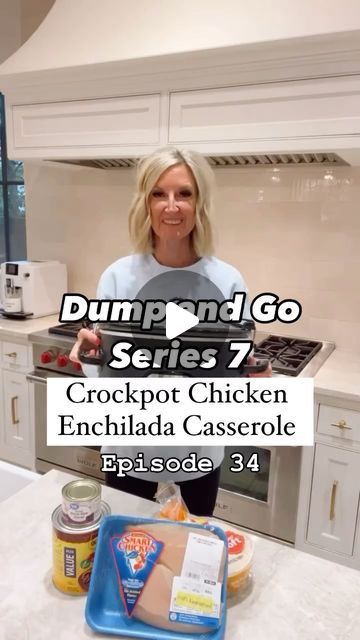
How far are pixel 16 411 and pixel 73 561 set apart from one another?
1.61 metres

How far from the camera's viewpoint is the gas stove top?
5.24 feet

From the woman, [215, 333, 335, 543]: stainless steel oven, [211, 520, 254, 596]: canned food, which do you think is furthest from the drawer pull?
[211, 520, 254, 596]: canned food

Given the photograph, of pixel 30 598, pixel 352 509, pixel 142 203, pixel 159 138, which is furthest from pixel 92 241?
pixel 30 598

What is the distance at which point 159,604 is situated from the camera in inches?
23.3

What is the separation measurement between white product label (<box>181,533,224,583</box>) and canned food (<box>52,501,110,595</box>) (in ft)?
0.43

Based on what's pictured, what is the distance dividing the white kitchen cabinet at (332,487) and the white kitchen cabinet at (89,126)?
117 centimetres

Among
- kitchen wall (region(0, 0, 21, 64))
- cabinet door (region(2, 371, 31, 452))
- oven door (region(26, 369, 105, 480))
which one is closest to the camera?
oven door (region(26, 369, 105, 480))

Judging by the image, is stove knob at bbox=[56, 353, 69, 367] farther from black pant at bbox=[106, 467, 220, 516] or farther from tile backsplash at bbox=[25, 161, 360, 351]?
black pant at bbox=[106, 467, 220, 516]

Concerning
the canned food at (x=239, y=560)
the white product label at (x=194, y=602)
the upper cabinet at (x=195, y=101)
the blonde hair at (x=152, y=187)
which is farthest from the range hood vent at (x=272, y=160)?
the white product label at (x=194, y=602)

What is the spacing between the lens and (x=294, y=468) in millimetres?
1575

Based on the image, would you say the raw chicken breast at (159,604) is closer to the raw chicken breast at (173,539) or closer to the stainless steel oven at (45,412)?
the raw chicken breast at (173,539)

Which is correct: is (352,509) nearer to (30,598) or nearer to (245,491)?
(245,491)

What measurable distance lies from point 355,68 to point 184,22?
61 cm

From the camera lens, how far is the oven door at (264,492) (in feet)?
5.20
